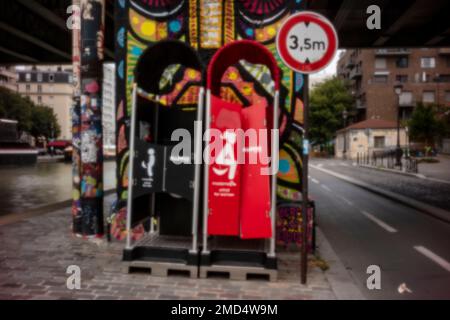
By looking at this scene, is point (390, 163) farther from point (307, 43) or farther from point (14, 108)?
point (14, 108)

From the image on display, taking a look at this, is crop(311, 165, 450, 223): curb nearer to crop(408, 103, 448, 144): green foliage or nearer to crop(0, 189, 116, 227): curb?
crop(0, 189, 116, 227): curb

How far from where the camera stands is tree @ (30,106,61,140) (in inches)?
2788

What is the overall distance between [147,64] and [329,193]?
1124 cm

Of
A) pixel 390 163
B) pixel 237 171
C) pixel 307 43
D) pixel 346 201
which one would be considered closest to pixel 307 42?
pixel 307 43

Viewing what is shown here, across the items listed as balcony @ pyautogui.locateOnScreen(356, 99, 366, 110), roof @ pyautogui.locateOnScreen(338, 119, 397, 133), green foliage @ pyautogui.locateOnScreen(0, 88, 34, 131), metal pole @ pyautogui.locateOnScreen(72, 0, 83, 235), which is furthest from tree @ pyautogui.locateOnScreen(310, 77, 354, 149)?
metal pole @ pyautogui.locateOnScreen(72, 0, 83, 235)

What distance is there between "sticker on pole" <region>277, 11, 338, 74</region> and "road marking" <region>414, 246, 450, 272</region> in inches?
142

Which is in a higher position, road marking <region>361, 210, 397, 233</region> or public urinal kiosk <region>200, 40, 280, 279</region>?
public urinal kiosk <region>200, 40, 280, 279</region>

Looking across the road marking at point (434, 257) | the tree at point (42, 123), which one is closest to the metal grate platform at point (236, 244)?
the road marking at point (434, 257)

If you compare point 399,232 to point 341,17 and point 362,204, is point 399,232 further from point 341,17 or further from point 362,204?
point 341,17

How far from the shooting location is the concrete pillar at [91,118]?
7.03m

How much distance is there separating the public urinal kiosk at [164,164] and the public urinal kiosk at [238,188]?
18cm

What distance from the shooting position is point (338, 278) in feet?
16.8

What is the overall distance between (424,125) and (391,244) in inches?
1464
